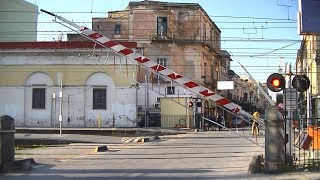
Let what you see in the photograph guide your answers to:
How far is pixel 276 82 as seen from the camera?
1354 cm

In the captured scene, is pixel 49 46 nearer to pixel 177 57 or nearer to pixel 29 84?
pixel 29 84

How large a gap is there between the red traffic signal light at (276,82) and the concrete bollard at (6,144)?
24.3ft

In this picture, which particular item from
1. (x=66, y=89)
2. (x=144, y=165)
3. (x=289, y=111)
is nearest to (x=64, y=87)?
(x=66, y=89)

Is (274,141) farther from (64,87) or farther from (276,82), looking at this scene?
(64,87)

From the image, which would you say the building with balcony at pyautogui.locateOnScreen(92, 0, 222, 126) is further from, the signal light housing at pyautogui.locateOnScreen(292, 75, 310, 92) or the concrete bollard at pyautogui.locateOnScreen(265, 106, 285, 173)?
the concrete bollard at pyautogui.locateOnScreen(265, 106, 285, 173)

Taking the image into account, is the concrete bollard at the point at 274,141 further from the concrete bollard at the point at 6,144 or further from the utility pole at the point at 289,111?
the concrete bollard at the point at 6,144

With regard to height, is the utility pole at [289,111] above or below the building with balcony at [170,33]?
below

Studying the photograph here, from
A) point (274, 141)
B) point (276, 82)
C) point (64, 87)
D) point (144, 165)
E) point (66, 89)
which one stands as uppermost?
point (64, 87)

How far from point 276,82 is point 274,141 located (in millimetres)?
1726

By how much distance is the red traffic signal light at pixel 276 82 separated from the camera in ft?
44.3

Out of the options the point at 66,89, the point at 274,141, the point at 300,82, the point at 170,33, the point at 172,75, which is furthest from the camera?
the point at 170,33

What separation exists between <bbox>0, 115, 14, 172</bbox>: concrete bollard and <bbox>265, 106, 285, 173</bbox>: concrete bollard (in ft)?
23.0

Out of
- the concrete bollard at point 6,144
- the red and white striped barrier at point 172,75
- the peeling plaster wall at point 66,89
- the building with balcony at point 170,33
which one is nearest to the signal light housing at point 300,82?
the red and white striped barrier at point 172,75

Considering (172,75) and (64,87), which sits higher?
(64,87)
